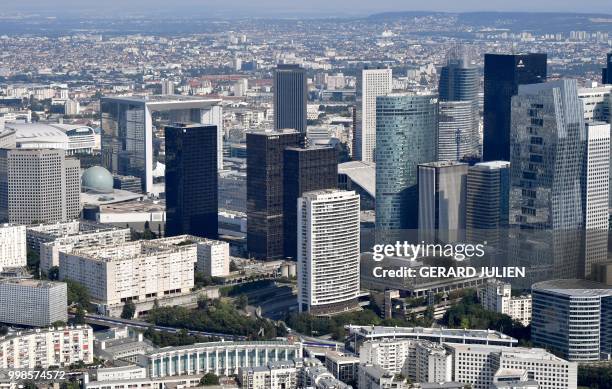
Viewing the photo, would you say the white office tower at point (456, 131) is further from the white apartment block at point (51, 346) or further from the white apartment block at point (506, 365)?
the white apartment block at point (51, 346)

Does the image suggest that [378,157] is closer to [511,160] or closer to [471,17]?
[511,160]

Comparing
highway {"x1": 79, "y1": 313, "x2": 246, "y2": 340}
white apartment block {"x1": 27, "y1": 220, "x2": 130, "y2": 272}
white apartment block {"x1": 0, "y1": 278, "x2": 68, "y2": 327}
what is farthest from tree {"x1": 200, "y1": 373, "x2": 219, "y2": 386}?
white apartment block {"x1": 27, "y1": 220, "x2": 130, "y2": 272}

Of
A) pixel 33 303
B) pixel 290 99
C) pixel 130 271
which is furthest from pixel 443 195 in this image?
pixel 290 99

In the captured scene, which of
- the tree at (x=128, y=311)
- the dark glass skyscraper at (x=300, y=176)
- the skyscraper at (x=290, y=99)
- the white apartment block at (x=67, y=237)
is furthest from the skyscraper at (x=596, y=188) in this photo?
the skyscraper at (x=290, y=99)

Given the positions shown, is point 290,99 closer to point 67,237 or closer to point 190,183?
point 190,183

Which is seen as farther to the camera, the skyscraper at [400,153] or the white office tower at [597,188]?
the skyscraper at [400,153]

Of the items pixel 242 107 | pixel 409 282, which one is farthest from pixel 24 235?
pixel 242 107

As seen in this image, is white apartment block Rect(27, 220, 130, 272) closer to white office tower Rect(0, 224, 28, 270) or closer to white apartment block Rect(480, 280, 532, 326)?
white office tower Rect(0, 224, 28, 270)
